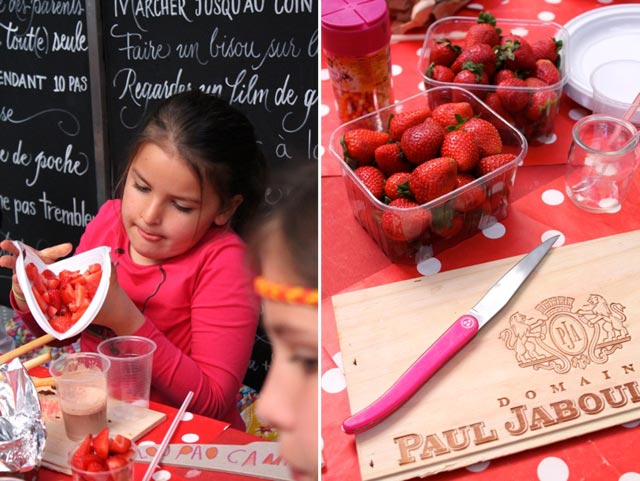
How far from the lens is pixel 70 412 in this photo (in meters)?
0.75

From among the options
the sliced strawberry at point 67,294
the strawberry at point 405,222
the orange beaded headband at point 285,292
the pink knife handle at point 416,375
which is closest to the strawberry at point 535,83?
the strawberry at point 405,222

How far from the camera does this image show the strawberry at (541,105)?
45.9 inches

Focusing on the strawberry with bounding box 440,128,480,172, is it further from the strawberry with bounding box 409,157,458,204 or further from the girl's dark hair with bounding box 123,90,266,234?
the girl's dark hair with bounding box 123,90,266,234

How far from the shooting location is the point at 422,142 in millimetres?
1038

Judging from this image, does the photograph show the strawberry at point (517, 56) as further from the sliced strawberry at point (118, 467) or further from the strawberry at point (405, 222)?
the sliced strawberry at point (118, 467)

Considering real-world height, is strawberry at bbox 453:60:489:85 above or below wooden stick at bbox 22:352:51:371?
above

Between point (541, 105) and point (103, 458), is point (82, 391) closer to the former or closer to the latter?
point (103, 458)

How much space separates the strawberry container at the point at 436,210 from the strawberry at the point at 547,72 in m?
0.13

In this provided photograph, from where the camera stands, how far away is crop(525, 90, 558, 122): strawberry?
1.17m

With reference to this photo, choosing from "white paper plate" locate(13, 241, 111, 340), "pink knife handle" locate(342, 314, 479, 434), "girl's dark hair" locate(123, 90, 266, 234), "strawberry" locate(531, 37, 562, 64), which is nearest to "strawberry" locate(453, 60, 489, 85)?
"strawberry" locate(531, 37, 562, 64)

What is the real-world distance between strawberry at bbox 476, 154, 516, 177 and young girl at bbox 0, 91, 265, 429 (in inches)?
16.0

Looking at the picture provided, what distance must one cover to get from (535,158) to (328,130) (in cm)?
33

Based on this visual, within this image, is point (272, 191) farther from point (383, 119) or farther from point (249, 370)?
point (383, 119)

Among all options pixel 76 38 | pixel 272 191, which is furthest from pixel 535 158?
pixel 76 38
